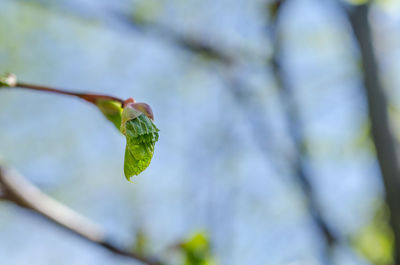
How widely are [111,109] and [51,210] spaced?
1.68 ft

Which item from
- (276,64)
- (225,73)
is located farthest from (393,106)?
(225,73)

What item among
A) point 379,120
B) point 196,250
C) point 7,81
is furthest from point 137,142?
point 379,120

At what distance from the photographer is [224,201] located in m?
4.24

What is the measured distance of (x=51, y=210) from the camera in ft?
4.10

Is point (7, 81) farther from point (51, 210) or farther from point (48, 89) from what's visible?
point (51, 210)

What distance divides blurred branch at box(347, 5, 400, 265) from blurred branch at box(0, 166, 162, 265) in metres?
1.53

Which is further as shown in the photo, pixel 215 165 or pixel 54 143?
pixel 54 143

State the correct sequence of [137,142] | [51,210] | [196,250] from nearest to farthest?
1. [137,142]
2. [51,210]
3. [196,250]

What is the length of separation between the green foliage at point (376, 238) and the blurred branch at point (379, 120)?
122cm

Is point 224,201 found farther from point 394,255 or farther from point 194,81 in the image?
point 394,255

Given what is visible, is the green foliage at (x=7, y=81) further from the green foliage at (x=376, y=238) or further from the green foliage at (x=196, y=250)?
the green foliage at (x=376, y=238)

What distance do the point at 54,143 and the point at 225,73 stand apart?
2.79 m

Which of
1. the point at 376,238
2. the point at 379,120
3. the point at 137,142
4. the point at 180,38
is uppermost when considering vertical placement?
the point at 180,38

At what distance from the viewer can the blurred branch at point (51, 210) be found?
3.87ft
